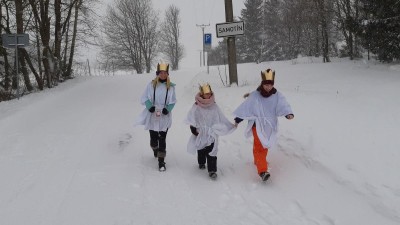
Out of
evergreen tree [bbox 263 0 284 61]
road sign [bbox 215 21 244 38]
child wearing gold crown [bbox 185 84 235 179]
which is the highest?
evergreen tree [bbox 263 0 284 61]

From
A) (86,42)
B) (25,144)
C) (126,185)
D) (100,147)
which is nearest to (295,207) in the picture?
(126,185)

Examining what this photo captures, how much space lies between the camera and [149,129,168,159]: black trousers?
6603 millimetres

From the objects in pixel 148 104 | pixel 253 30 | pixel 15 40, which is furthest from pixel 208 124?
pixel 253 30

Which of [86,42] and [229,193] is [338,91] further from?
[86,42]

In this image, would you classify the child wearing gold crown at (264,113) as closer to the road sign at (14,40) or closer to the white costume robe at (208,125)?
the white costume robe at (208,125)

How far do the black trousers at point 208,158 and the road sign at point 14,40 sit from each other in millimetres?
10114

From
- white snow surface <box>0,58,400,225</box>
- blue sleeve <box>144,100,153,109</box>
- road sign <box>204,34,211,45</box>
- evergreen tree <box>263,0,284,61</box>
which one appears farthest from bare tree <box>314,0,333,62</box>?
evergreen tree <box>263,0,284,61</box>

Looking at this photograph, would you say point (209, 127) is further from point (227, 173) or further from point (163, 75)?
point (163, 75)

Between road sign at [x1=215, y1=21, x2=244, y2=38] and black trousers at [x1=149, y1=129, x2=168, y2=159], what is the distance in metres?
4.99

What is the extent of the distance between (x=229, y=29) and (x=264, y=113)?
17.5 feet

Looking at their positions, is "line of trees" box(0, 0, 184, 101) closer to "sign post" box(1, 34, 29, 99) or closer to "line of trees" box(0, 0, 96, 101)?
"line of trees" box(0, 0, 96, 101)

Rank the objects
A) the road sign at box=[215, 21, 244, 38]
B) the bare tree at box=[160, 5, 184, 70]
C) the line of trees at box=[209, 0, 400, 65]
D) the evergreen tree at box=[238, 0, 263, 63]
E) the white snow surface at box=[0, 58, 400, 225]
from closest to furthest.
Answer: the white snow surface at box=[0, 58, 400, 225]
the road sign at box=[215, 21, 244, 38]
the line of trees at box=[209, 0, 400, 65]
the evergreen tree at box=[238, 0, 263, 63]
the bare tree at box=[160, 5, 184, 70]

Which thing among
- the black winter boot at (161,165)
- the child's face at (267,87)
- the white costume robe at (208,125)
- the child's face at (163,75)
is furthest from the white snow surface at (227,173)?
the child's face at (163,75)

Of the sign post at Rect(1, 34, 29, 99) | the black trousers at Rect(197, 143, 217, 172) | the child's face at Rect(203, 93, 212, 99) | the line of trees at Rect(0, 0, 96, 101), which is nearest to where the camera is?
the child's face at Rect(203, 93, 212, 99)
